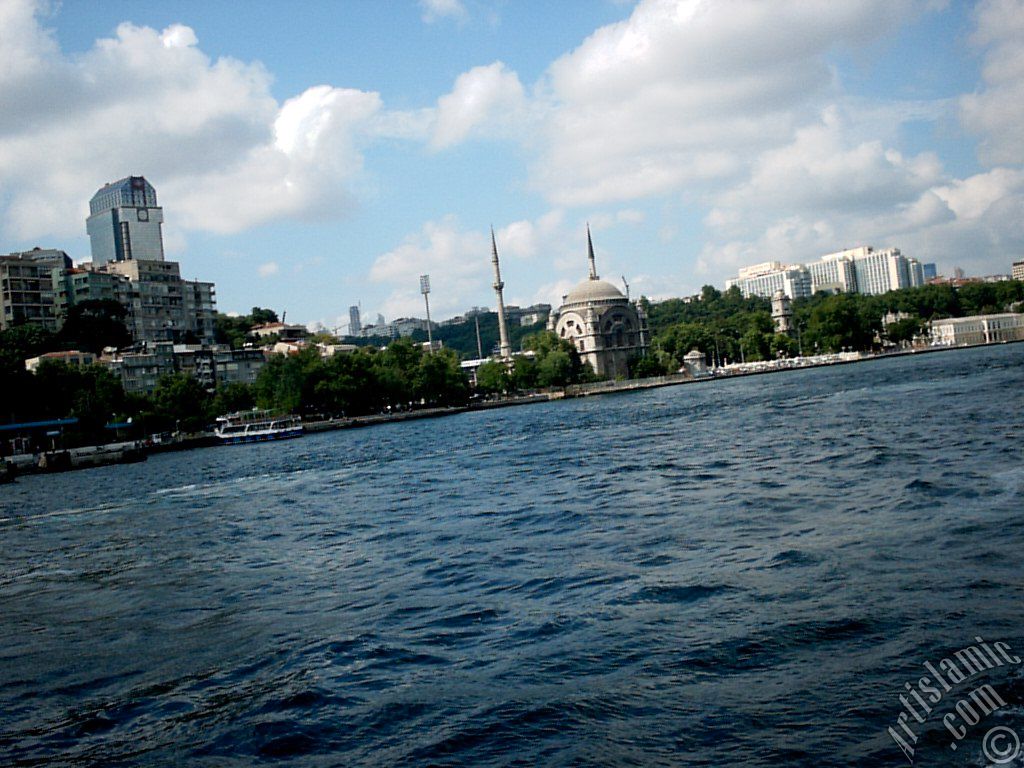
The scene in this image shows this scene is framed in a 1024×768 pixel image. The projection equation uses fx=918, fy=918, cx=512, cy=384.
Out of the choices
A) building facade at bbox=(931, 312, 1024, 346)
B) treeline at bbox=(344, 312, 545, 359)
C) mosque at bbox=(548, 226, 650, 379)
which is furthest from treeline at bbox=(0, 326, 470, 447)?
treeline at bbox=(344, 312, 545, 359)

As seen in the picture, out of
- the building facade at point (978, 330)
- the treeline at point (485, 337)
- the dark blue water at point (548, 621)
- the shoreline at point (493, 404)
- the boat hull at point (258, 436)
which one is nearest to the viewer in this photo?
the dark blue water at point (548, 621)

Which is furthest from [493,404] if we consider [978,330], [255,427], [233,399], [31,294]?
[978,330]

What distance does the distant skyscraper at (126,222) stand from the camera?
464ft

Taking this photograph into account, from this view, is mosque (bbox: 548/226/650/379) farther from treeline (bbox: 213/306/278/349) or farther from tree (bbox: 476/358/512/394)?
treeline (bbox: 213/306/278/349)

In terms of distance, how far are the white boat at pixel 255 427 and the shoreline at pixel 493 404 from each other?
1.32 m

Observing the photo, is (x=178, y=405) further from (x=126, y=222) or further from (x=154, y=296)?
(x=126, y=222)

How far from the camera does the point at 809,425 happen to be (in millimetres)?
26891

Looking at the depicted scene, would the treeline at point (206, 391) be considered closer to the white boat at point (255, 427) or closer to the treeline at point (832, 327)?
the white boat at point (255, 427)

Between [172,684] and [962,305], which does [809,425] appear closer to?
[172,684]

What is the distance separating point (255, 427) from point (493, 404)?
29.1m

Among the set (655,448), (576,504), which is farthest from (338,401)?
(576,504)

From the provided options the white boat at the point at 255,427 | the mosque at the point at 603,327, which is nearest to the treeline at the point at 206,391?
the white boat at the point at 255,427

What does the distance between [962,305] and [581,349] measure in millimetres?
60269

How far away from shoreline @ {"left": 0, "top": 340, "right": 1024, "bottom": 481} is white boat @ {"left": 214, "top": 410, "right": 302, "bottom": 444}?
132 centimetres
